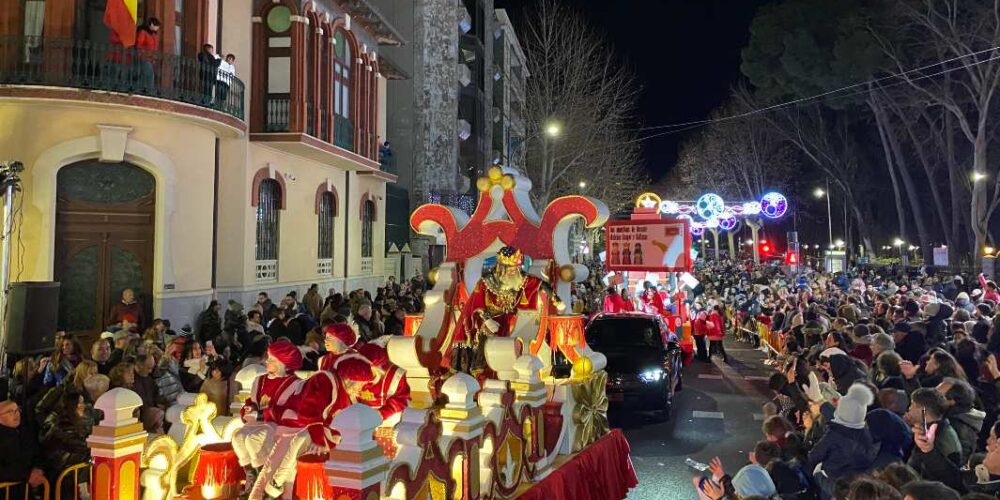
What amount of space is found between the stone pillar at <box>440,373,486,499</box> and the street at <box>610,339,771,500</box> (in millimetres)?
3666

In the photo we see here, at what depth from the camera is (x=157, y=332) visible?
10016 mm

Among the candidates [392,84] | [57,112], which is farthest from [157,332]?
[392,84]

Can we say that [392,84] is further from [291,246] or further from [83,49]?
[83,49]

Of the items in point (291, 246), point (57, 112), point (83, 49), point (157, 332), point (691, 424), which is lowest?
point (691, 424)

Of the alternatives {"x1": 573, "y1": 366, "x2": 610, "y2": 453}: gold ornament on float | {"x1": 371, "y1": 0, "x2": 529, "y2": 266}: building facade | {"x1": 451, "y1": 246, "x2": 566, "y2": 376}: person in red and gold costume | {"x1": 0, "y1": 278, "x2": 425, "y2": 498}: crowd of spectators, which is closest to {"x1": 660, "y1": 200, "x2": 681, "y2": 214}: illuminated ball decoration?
{"x1": 371, "y1": 0, "x2": 529, "y2": 266}: building facade

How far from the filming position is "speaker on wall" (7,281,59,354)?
26.0ft

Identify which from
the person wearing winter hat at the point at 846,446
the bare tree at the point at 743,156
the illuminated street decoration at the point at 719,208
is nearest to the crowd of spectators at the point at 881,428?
the person wearing winter hat at the point at 846,446

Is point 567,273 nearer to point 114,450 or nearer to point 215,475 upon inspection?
point 215,475

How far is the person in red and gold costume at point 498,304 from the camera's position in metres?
7.42

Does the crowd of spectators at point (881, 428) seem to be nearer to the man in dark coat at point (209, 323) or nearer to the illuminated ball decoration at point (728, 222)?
the man in dark coat at point (209, 323)

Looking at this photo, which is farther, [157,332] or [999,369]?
[157,332]

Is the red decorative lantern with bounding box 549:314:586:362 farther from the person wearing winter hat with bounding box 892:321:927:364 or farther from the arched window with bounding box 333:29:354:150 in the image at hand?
the arched window with bounding box 333:29:354:150

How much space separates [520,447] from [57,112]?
11312 mm

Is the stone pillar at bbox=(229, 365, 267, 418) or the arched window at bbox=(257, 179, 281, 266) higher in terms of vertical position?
the arched window at bbox=(257, 179, 281, 266)
